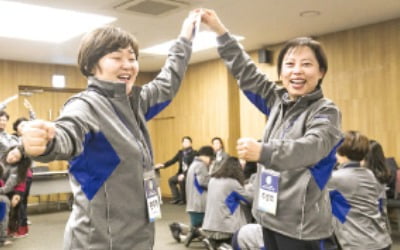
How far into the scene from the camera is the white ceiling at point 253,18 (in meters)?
5.95

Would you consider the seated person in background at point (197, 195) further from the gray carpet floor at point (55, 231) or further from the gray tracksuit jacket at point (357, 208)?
the gray tracksuit jacket at point (357, 208)

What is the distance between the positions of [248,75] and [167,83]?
44cm

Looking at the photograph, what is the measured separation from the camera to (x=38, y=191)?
8523mm

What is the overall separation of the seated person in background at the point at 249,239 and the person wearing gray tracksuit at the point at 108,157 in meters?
1.99

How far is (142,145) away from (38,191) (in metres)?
7.61

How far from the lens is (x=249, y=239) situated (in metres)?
3.48

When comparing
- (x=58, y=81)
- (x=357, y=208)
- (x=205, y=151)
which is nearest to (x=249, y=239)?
(x=357, y=208)

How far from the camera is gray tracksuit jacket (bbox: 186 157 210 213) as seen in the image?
554 cm

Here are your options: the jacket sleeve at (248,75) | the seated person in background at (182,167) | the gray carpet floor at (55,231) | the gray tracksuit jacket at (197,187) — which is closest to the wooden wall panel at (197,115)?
the seated person in background at (182,167)

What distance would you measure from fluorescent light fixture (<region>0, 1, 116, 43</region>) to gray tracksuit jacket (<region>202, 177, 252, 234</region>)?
9.41 ft

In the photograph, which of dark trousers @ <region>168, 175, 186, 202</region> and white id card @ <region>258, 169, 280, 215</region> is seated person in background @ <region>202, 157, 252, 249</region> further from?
dark trousers @ <region>168, 175, 186, 202</region>

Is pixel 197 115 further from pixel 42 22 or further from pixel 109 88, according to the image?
pixel 109 88

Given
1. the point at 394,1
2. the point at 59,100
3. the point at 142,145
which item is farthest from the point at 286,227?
the point at 59,100

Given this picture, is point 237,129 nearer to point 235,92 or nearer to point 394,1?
point 235,92
